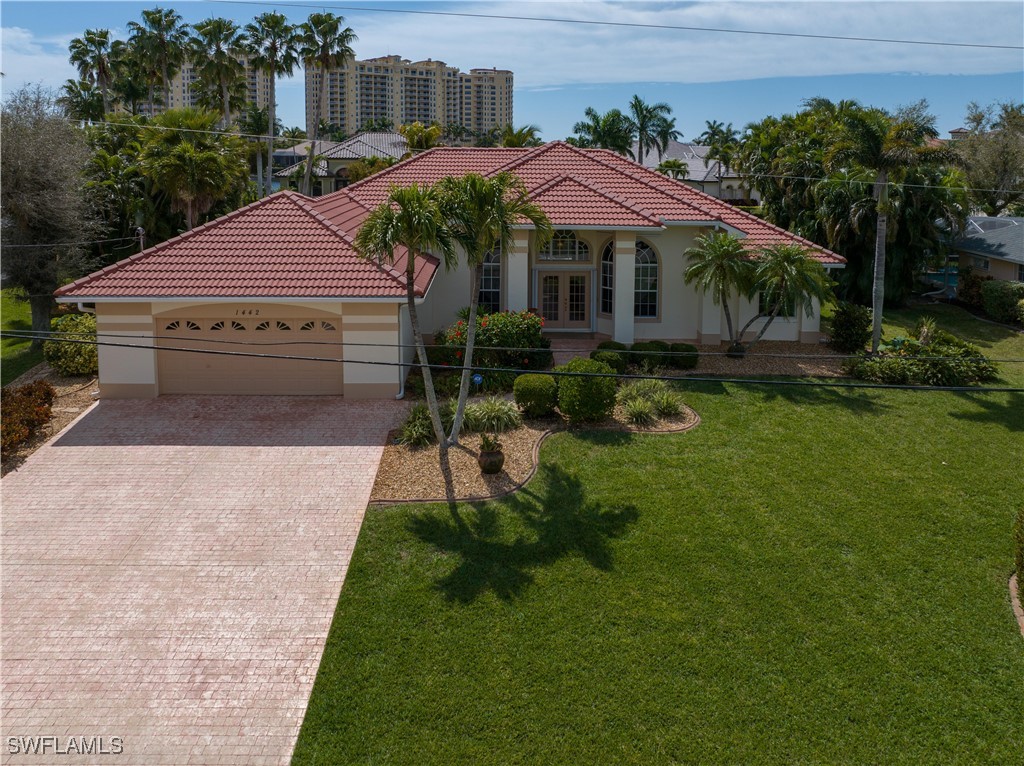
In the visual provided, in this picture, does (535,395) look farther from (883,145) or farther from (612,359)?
(883,145)

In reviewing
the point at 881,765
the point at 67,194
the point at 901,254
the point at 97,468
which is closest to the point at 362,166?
the point at 67,194

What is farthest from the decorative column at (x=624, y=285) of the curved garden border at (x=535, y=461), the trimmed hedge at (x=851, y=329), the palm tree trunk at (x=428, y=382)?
the palm tree trunk at (x=428, y=382)

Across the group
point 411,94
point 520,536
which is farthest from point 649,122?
point 411,94

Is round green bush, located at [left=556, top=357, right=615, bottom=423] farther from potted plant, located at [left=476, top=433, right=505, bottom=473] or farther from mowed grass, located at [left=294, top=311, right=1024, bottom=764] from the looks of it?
potted plant, located at [left=476, top=433, right=505, bottom=473]

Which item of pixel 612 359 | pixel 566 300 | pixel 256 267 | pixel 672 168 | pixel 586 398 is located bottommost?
pixel 586 398

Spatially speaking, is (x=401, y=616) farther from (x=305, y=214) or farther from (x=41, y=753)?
(x=305, y=214)

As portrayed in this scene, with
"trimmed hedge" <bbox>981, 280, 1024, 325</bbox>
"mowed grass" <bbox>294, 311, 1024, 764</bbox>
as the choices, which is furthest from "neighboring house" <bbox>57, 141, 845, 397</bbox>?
"trimmed hedge" <bbox>981, 280, 1024, 325</bbox>
